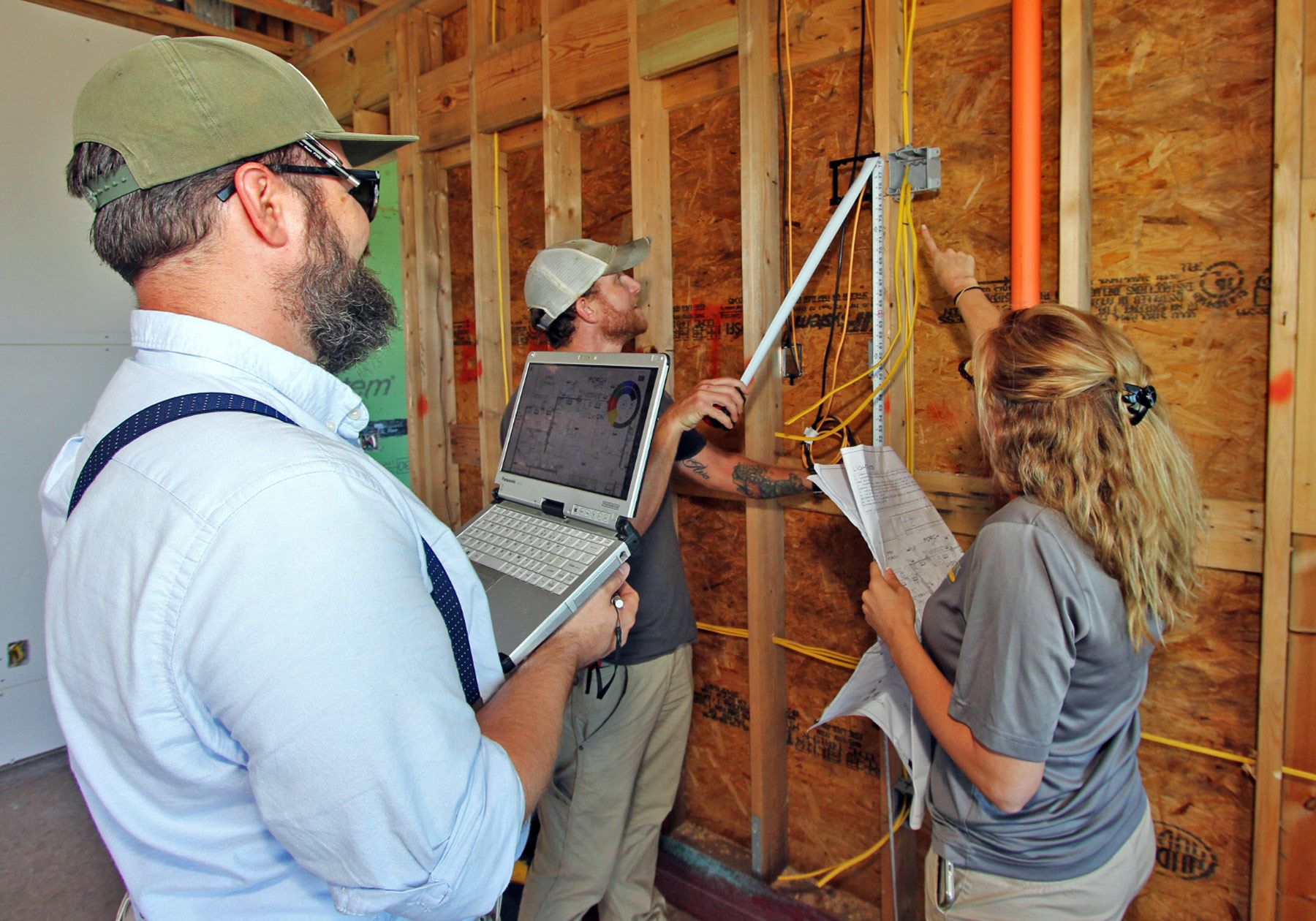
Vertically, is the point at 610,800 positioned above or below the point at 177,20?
below

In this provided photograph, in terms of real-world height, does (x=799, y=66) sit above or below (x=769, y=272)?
above

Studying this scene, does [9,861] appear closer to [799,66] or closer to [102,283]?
[102,283]

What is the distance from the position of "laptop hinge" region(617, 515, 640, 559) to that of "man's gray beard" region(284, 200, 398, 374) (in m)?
0.51

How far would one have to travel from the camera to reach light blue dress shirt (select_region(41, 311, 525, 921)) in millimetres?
585

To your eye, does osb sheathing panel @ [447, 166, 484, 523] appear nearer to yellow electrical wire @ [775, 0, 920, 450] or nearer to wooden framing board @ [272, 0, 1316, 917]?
wooden framing board @ [272, 0, 1316, 917]

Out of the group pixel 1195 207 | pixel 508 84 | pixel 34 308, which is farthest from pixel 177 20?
pixel 1195 207

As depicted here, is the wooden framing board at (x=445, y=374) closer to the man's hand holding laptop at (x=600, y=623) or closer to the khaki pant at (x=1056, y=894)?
the man's hand holding laptop at (x=600, y=623)

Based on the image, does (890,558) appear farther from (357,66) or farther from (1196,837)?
(357,66)

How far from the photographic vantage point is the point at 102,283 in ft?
10.8

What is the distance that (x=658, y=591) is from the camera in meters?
1.99

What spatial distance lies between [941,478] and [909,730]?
663mm

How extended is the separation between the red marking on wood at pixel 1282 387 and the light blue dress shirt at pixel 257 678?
1.52m

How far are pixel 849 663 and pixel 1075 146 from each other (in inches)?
52.3

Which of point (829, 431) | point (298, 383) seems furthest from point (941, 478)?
point (298, 383)
